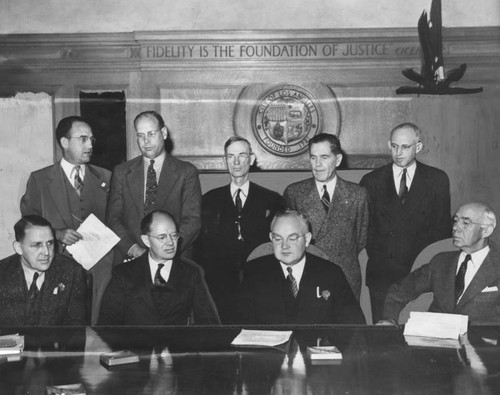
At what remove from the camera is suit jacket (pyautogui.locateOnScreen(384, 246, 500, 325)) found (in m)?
3.85

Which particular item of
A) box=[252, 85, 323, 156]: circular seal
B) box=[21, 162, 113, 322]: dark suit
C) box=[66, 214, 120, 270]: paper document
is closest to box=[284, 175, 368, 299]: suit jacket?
box=[66, 214, 120, 270]: paper document

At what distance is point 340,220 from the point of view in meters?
4.54

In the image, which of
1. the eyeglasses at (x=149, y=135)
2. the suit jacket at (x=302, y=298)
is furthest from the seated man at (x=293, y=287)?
the eyeglasses at (x=149, y=135)

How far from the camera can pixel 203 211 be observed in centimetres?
464

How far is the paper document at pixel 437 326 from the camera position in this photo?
3.06 metres

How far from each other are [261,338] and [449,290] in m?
1.33

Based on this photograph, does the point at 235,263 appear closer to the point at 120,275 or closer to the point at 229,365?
the point at 120,275

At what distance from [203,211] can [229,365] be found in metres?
2.04

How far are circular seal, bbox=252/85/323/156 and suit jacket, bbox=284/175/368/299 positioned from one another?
1.45m

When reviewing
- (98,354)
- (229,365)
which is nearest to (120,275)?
(98,354)

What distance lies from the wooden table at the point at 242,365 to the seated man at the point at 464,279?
2.16 feet

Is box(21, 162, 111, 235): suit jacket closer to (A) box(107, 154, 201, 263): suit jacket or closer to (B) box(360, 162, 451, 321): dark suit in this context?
(A) box(107, 154, 201, 263): suit jacket

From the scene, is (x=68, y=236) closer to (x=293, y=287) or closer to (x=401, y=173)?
(x=293, y=287)

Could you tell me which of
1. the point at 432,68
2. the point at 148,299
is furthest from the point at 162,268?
the point at 432,68
